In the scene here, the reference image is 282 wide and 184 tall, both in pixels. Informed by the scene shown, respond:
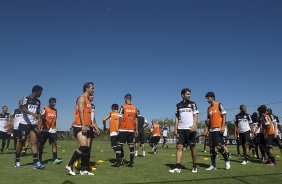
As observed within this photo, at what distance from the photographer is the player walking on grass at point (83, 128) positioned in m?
7.14

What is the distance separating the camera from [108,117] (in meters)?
10.4

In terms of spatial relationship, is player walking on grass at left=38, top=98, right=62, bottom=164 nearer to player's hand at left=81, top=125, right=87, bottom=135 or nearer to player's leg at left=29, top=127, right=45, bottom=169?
player's leg at left=29, top=127, right=45, bottom=169

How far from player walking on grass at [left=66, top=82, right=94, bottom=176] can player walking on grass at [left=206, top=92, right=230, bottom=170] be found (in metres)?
3.65

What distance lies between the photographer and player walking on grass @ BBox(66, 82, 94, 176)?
714cm

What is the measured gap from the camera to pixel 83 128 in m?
7.00

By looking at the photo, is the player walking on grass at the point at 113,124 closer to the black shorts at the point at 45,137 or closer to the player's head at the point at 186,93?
the black shorts at the point at 45,137

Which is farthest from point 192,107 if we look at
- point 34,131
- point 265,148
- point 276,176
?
point 34,131

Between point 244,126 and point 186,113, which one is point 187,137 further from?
point 244,126

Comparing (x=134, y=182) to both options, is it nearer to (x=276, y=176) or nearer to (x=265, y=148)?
(x=276, y=176)

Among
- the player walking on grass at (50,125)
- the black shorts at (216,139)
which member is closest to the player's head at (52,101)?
the player walking on grass at (50,125)

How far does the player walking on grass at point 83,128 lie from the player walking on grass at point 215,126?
12.0ft

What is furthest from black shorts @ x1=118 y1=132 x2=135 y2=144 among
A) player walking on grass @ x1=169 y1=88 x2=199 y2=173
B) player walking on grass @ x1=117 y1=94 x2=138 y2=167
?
player walking on grass @ x1=169 y1=88 x2=199 y2=173

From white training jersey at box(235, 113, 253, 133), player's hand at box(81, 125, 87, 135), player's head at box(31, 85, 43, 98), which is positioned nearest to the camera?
player's hand at box(81, 125, 87, 135)

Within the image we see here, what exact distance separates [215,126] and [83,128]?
13.2ft
